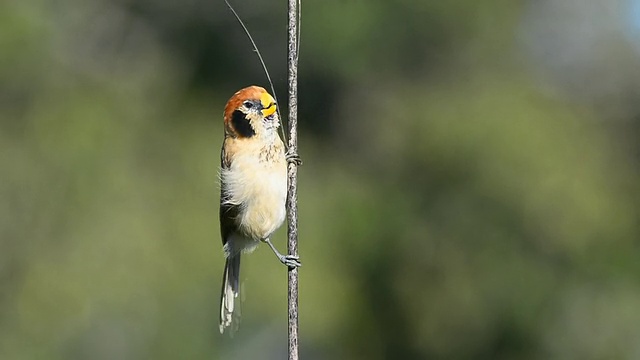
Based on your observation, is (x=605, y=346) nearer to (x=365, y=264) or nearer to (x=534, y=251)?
(x=534, y=251)

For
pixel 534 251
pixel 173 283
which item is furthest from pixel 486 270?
pixel 173 283

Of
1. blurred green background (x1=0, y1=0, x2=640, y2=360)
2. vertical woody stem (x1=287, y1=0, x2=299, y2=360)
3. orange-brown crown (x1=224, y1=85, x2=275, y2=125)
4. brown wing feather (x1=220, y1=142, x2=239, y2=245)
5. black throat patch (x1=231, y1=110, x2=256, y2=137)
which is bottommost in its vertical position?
vertical woody stem (x1=287, y1=0, x2=299, y2=360)

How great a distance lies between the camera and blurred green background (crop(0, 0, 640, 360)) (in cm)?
823

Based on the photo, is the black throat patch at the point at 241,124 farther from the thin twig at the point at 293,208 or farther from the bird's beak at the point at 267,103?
the thin twig at the point at 293,208

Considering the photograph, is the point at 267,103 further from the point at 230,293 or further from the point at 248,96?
the point at 230,293

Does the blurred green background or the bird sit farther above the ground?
the blurred green background

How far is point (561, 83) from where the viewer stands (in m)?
10.7

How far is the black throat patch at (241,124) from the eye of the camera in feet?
11.4

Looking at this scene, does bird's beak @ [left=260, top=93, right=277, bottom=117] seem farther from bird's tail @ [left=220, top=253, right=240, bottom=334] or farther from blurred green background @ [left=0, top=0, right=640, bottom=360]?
blurred green background @ [left=0, top=0, right=640, bottom=360]

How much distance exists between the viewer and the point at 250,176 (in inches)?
141

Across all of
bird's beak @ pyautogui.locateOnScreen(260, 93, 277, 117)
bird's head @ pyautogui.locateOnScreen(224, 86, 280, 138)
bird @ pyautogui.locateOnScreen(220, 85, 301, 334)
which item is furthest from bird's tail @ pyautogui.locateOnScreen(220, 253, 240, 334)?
bird's beak @ pyautogui.locateOnScreen(260, 93, 277, 117)

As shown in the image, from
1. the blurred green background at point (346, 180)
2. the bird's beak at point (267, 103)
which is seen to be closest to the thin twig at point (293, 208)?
the bird's beak at point (267, 103)

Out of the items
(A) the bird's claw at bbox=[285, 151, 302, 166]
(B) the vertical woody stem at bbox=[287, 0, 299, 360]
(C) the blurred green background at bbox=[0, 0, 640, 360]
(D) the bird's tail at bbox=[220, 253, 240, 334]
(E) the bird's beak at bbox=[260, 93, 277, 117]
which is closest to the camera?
(B) the vertical woody stem at bbox=[287, 0, 299, 360]

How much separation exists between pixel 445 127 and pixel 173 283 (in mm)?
3145
